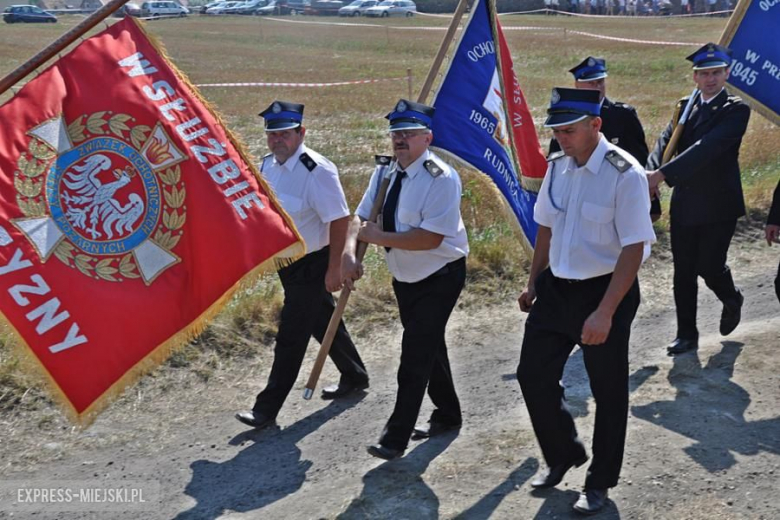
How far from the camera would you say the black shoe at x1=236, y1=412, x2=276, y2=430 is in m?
5.89

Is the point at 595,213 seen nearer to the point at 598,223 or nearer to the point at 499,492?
the point at 598,223

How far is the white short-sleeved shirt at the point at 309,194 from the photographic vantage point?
5887 millimetres

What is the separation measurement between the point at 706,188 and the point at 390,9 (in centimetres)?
5032

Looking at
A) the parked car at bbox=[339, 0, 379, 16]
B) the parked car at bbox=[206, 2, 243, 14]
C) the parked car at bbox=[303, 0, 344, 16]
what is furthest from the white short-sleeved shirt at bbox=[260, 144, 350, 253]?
the parked car at bbox=[339, 0, 379, 16]

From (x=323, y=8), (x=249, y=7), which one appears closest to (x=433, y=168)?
(x=249, y=7)

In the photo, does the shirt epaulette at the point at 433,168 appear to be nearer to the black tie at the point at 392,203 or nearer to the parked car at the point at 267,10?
the black tie at the point at 392,203

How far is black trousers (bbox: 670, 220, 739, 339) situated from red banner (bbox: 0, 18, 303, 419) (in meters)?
3.12

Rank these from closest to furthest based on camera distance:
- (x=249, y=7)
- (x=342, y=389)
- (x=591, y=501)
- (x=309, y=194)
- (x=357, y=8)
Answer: (x=591, y=501) → (x=309, y=194) → (x=342, y=389) → (x=249, y=7) → (x=357, y=8)

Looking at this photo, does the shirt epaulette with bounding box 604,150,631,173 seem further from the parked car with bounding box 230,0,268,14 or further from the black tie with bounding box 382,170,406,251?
the parked car with bounding box 230,0,268,14

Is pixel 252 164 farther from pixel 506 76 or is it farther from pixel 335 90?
pixel 335 90

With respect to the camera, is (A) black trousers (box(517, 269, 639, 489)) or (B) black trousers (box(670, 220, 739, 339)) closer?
(A) black trousers (box(517, 269, 639, 489))

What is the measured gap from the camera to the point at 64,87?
14.3 ft

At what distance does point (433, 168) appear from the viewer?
527cm

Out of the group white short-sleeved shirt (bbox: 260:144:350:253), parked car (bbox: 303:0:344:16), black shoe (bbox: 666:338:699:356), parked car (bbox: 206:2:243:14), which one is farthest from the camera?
parked car (bbox: 303:0:344:16)
